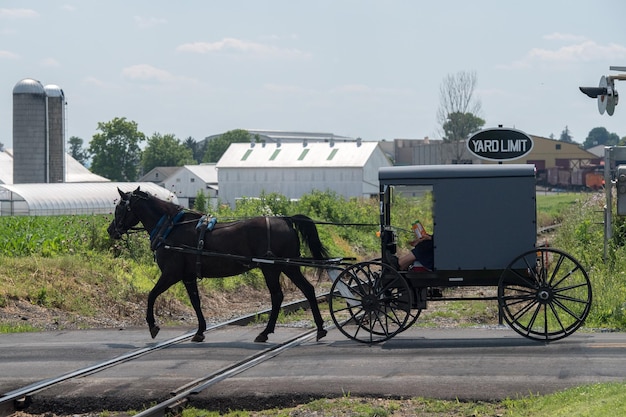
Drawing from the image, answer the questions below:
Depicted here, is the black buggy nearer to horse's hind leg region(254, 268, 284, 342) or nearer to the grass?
horse's hind leg region(254, 268, 284, 342)

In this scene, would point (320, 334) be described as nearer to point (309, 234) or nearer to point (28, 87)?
point (309, 234)

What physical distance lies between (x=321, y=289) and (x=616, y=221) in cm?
772

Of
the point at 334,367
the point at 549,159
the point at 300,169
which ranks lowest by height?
the point at 334,367

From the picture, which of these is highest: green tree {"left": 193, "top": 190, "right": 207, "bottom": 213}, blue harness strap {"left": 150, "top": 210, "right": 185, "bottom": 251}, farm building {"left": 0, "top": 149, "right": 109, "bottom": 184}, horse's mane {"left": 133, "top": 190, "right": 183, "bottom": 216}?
farm building {"left": 0, "top": 149, "right": 109, "bottom": 184}

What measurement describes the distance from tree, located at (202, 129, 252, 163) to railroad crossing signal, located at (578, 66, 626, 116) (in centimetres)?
16557

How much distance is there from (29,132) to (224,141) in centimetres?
11834

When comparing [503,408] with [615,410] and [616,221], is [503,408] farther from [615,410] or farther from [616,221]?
[616,221]

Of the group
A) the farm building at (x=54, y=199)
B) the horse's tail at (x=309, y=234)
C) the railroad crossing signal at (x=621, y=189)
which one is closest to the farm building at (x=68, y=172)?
the farm building at (x=54, y=199)

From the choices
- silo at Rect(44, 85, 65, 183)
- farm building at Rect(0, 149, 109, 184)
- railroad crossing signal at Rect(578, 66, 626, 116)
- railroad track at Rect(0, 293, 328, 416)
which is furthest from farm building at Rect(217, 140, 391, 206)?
railroad track at Rect(0, 293, 328, 416)

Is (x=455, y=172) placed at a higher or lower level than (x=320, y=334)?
higher

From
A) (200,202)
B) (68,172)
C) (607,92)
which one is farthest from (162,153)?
(607,92)

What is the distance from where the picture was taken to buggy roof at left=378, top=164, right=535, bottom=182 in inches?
539

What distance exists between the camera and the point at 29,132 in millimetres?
69438

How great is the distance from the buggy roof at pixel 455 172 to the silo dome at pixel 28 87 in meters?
60.2
